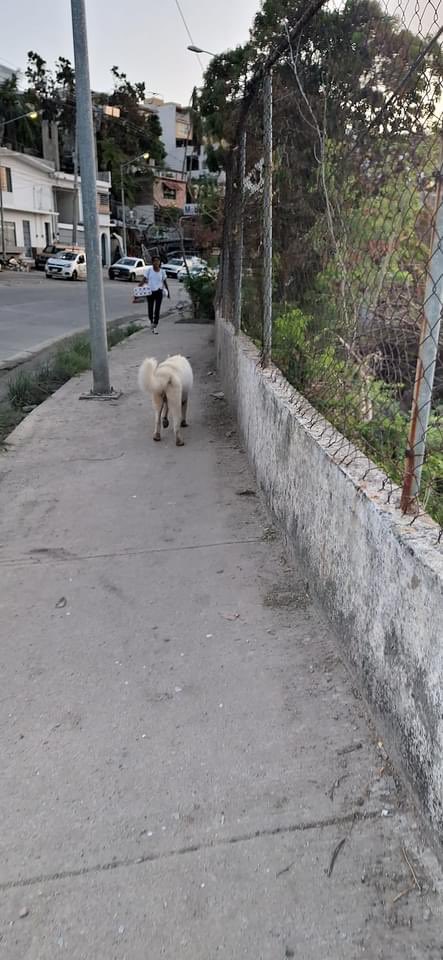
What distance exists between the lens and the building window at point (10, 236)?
→ 4528 cm

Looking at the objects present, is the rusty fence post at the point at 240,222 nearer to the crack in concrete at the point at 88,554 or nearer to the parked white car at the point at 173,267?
the crack in concrete at the point at 88,554

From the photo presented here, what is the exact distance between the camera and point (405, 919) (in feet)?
5.97

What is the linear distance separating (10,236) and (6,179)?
3.59 meters

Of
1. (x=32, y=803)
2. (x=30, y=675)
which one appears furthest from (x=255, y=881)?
(x=30, y=675)

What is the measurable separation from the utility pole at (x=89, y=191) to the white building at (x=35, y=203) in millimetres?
36573

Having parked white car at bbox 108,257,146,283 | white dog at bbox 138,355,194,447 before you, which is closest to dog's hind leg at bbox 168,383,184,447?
white dog at bbox 138,355,194,447

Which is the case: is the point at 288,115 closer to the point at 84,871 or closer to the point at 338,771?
the point at 338,771

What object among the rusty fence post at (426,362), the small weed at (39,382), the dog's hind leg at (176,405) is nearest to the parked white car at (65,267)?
the small weed at (39,382)

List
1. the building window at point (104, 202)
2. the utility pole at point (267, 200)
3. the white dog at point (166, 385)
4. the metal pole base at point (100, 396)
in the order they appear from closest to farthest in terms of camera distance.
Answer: the utility pole at point (267, 200)
the white dog at point (166, 385)
the metal pole base at point (100, 396)
the building window at point (104, 202)

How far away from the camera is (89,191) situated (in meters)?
7.66

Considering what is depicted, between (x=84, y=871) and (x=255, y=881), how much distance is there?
521mm

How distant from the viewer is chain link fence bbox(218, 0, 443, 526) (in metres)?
2.55

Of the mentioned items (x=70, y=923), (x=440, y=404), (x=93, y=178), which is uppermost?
(x=93, y=178)

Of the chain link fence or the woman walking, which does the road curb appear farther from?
the chain link fence
